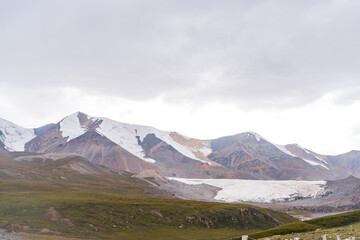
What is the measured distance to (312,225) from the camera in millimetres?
60812

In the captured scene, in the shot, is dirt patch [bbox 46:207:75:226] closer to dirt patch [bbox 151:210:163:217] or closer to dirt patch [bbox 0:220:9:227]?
dirt patch [bbox 0:220:9:227]

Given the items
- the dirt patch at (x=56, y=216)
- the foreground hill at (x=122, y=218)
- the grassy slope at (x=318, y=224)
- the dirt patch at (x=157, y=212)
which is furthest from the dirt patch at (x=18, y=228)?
the grassy slope at (x=318, y=224)

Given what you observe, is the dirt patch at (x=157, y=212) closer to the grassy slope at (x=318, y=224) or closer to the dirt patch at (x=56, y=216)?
the dirt patch at (x=56, y=216)

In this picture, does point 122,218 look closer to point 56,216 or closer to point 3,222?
point 56,216

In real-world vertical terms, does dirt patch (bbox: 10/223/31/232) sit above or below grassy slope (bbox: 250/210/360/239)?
below

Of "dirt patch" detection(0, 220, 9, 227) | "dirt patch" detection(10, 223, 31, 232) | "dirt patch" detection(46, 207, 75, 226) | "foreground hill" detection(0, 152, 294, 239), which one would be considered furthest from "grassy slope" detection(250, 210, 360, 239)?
"dirt patch" detection(0, 220, 9, 227)

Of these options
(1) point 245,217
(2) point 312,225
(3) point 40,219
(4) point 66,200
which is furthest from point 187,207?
(2) point 312,225

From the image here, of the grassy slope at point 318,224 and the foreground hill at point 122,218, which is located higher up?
the grassy slope at point 318,224

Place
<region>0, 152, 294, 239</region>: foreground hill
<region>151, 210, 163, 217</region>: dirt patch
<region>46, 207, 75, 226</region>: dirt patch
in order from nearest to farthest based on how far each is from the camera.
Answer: <region>0, 152, 294, 239</region>: foreground hill → <region>46, 207, 75, 226</region>: dirt patch → <region>151, 210, 163, 217</region>: dirt patch

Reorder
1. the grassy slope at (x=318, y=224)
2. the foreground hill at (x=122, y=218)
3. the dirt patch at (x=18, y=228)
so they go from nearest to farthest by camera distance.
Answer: the grassy slope at (x=318, y=224)
the dirt patch at (x=18, y=228)
the foreground hill at (x=122, y=218)

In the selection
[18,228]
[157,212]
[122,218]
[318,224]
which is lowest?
[122,218]

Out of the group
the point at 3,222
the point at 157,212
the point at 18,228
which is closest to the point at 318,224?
the point at 157,212

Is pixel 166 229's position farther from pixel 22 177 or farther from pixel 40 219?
pixel 22 177

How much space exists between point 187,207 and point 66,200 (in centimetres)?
3602
